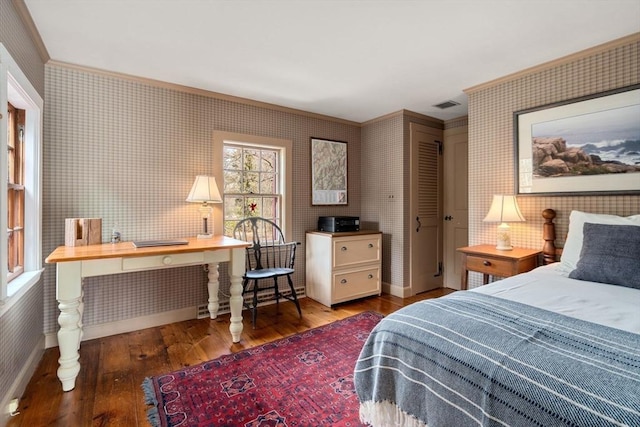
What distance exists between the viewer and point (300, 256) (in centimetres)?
389

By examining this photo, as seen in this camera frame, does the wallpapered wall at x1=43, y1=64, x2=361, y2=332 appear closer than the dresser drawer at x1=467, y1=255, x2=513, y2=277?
No

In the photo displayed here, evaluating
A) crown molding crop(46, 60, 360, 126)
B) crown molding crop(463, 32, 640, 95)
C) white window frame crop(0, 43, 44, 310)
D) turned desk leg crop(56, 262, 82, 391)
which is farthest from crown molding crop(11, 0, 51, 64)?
crown molding crop(463, 32, 640, 95)

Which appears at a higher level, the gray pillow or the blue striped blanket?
the gray pillow

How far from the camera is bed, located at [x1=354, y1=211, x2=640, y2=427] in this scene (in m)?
0.81

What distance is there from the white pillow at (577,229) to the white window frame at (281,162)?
2614 millimetres

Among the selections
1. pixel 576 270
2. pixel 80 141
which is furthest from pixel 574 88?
pixel 80 141

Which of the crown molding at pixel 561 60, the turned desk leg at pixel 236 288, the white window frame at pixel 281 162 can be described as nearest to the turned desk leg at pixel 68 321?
the turned desk leg at pixel 236 288

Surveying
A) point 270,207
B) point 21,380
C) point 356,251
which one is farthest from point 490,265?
point 21,380

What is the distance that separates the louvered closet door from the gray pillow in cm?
204

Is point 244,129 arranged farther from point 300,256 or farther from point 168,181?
point 300,256

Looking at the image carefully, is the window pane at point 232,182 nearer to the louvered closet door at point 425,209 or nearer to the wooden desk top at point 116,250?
the wooden desk top at point 116,250

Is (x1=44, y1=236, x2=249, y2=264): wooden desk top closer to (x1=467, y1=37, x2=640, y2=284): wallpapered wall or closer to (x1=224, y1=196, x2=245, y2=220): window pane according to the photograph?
(x1=224, y1=196, x2=245, y2=220): window pane

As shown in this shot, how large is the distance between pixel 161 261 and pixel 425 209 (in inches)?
123

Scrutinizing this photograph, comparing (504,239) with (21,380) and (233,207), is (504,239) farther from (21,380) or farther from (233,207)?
(21,380)
